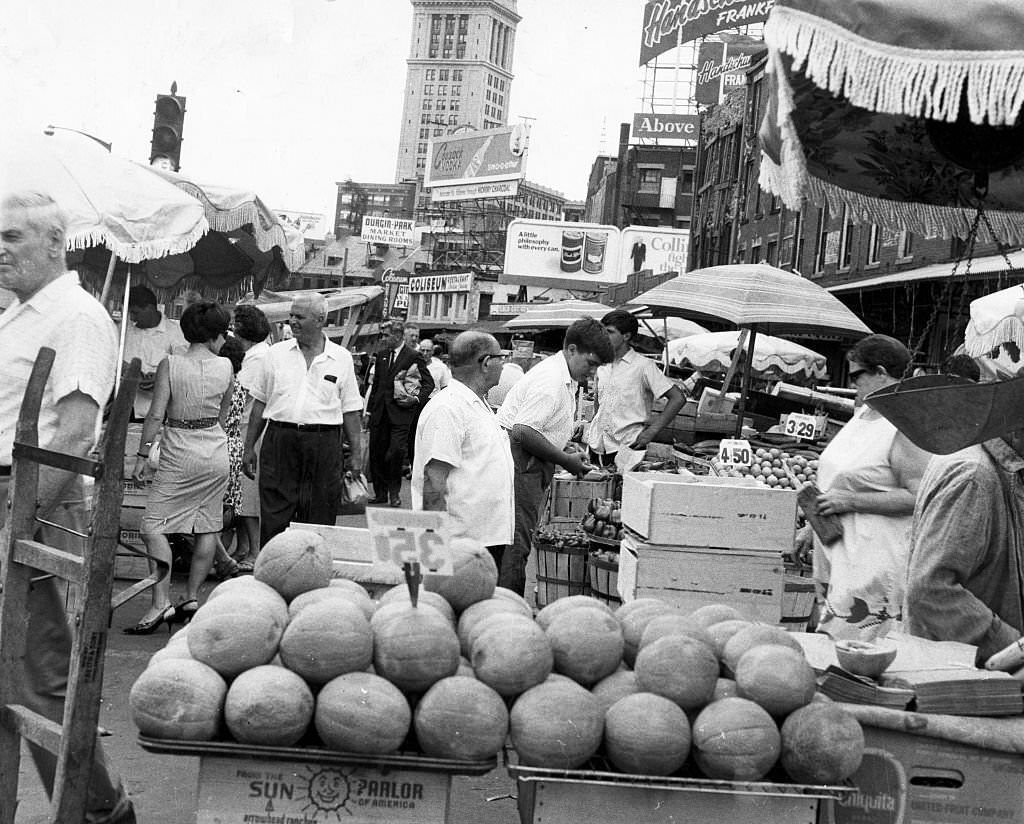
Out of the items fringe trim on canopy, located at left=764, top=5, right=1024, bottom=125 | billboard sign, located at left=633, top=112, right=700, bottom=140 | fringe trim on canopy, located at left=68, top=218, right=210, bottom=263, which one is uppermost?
billboard sign, located at left=633, top=112, right=700, bottom=140

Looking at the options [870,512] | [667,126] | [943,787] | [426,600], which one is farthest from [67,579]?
[667,126]

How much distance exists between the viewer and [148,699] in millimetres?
2986

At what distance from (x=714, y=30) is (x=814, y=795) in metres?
52.7

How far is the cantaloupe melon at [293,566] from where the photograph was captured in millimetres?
3529

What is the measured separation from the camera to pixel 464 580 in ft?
12.0

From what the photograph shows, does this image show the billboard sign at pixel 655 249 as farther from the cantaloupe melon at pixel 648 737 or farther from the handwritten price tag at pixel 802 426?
the cantaloupe melon at pixel 648 737

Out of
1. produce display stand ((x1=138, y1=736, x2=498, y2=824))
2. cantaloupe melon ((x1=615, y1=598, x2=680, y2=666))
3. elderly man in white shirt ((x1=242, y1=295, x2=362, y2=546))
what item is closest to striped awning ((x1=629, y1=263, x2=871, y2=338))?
elderly man in white shirt ((x1=242, y1=295, x2=362, y2=546))

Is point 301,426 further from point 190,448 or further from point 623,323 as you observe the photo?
point 623,323

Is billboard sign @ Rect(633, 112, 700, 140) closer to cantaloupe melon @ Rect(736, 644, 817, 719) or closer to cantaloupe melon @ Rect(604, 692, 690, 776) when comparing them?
cantaloupe melon @ Rect(736, 644, 817, 719)

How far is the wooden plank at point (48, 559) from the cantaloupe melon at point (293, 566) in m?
0.51

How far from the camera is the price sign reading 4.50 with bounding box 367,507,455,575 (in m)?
3.14

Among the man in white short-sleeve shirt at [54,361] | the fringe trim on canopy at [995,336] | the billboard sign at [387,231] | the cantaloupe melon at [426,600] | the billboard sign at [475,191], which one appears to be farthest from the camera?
the billboard sign at [475,191]

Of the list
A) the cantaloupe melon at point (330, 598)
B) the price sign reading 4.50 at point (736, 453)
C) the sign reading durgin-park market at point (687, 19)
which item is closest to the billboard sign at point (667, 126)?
the sign reading durgin-park market at point (687, 19)

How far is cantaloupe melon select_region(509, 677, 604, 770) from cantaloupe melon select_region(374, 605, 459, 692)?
23 cm
